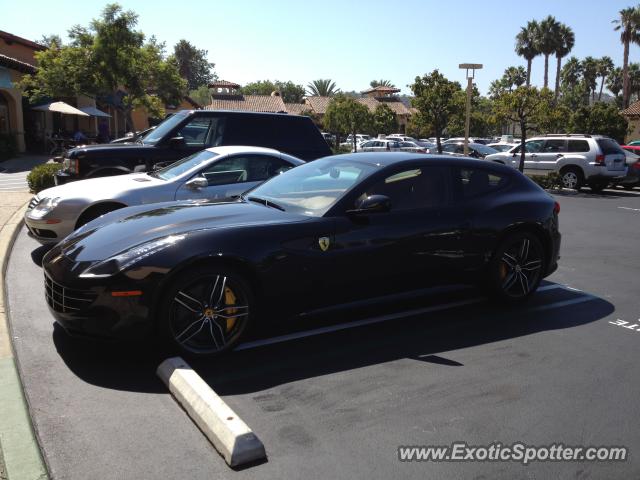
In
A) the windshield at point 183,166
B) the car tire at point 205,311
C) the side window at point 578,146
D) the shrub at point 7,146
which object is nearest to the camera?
the car tire at point 205,311

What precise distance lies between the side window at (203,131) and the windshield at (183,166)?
69.5 inches

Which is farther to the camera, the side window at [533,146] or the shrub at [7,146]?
the shrub at [7,146]

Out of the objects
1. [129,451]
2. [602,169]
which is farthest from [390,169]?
[602,169]

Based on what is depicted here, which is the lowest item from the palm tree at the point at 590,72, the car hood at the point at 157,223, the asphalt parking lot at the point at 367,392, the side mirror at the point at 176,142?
the asphalt parking lot at the point at 367,392

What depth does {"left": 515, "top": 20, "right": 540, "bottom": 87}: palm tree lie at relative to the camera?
69.4 metres

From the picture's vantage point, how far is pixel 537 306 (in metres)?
5.84

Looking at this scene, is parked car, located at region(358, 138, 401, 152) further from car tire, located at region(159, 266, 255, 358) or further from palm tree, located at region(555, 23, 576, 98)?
palm tree, located at region(555, 23, 576, 98)

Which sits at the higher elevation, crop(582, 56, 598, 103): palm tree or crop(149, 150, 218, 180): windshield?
crop(582, 56, 598, 103): palm tree

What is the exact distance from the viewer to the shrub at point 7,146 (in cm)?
2195

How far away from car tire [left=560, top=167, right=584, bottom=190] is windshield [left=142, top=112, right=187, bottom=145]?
13.8 meters

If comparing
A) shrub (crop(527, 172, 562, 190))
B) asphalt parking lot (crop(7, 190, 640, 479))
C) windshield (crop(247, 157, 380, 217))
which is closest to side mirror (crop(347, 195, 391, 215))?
windshield (crop(247, 157, 380, 217))

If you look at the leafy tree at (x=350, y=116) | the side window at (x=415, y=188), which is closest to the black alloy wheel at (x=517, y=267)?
the side window at (x=415, y=188)

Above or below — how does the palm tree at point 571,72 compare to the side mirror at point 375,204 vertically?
above

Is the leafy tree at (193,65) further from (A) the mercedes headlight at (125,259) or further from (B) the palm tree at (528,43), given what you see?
(A) the mercedes headlight at (125,259)
